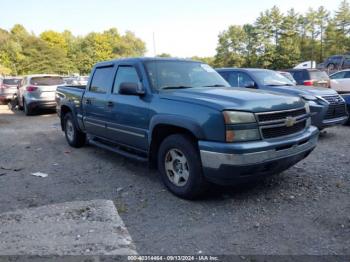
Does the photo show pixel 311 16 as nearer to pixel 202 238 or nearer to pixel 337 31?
pixel 337 31

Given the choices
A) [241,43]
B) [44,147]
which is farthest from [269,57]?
[44,147]

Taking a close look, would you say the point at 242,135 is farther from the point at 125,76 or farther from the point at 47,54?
the point at 47,54

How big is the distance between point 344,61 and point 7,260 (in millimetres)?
32883

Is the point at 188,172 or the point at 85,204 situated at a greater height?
the point at 188,172

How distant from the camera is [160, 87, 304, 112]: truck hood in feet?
13.6

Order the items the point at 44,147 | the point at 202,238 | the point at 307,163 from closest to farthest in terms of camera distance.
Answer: the point at 202,238, the point at 307,163, the point at 44,147

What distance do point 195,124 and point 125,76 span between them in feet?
6.85

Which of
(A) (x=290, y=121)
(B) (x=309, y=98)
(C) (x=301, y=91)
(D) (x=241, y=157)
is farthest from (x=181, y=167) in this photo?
(C) (x=301, y=91)

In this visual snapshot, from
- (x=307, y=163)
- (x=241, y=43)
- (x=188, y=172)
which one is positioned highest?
(x=241, y=43)

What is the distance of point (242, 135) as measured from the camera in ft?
13.3

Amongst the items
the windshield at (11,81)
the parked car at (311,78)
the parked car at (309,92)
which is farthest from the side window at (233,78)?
the windshield at (11,81)

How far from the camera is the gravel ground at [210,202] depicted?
353 cm

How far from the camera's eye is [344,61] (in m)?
31.1

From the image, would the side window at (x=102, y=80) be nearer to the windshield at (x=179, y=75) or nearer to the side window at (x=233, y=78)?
the windshield at (x=179, y=75)
